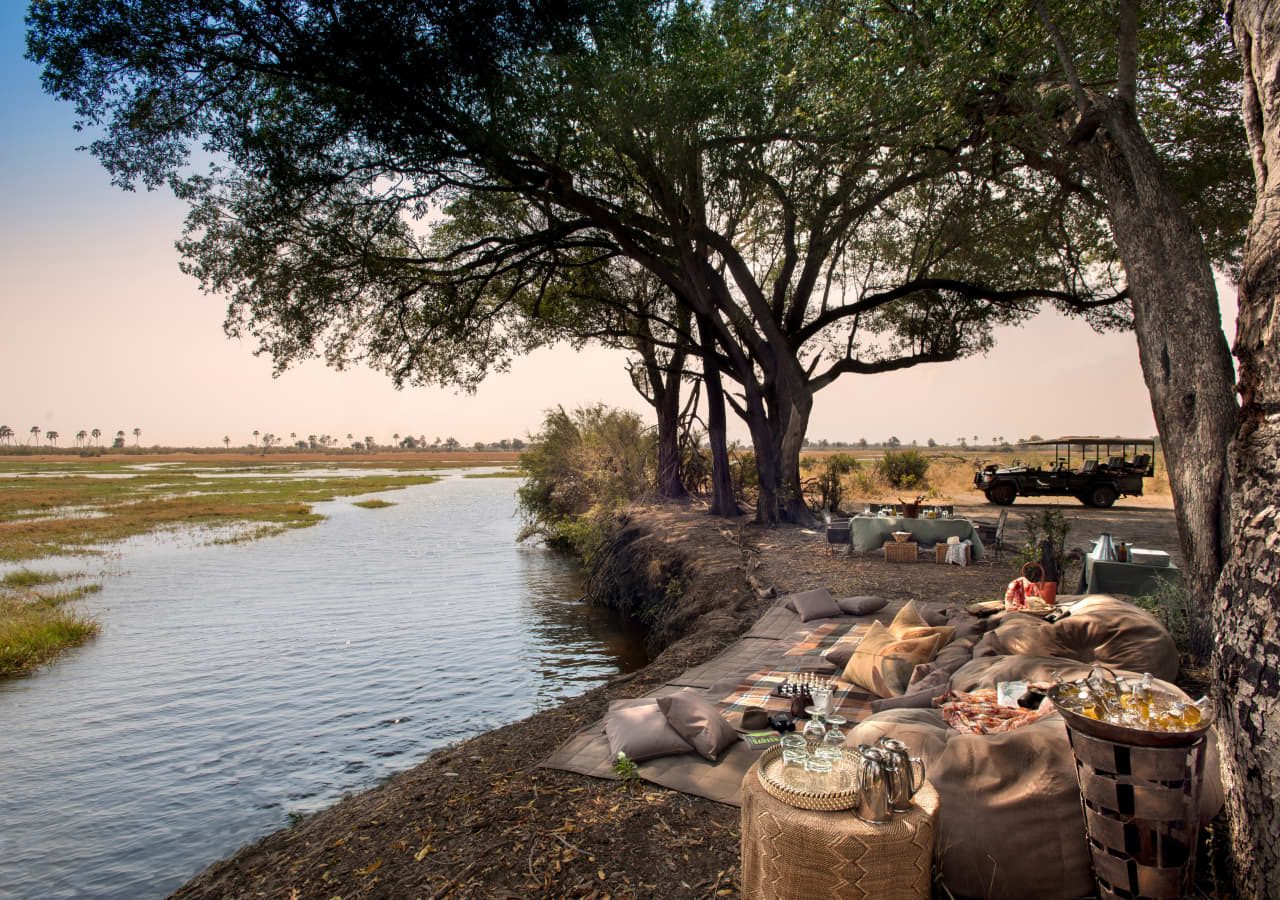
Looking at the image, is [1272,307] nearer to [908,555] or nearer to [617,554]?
[908,555]

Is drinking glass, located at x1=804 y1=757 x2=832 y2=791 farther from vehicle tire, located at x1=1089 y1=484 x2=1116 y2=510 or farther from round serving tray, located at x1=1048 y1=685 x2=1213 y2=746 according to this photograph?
vehicle tire, located at x1=1089 y1=484 x2=1116 y2=510

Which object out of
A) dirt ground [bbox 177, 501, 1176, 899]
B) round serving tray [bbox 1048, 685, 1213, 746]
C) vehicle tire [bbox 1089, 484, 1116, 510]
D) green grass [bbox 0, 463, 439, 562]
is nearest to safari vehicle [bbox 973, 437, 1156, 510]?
vehicle tire [bbox 1089, 484, 1116, 510]

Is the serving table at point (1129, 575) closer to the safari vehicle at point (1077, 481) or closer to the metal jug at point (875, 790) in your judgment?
the metal jug at point (875, 790)

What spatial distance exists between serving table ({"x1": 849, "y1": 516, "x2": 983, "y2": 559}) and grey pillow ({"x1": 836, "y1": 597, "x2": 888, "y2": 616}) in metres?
4.40

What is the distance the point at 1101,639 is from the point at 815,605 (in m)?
2.95

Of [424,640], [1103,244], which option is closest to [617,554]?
[424,640]

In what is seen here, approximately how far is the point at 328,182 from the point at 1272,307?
11310mm

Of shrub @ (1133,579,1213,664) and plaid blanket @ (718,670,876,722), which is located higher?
shrub @ (1133,579,1213,664)

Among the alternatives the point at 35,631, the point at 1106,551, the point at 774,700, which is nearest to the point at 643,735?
the point at 774,700

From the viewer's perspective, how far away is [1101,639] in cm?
478

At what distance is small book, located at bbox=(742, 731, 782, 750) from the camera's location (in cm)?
432

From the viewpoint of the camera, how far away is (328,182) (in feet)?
36.3

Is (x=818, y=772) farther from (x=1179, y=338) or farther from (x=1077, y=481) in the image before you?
(x=1077, y=481)

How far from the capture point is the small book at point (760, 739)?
4.32 meters
